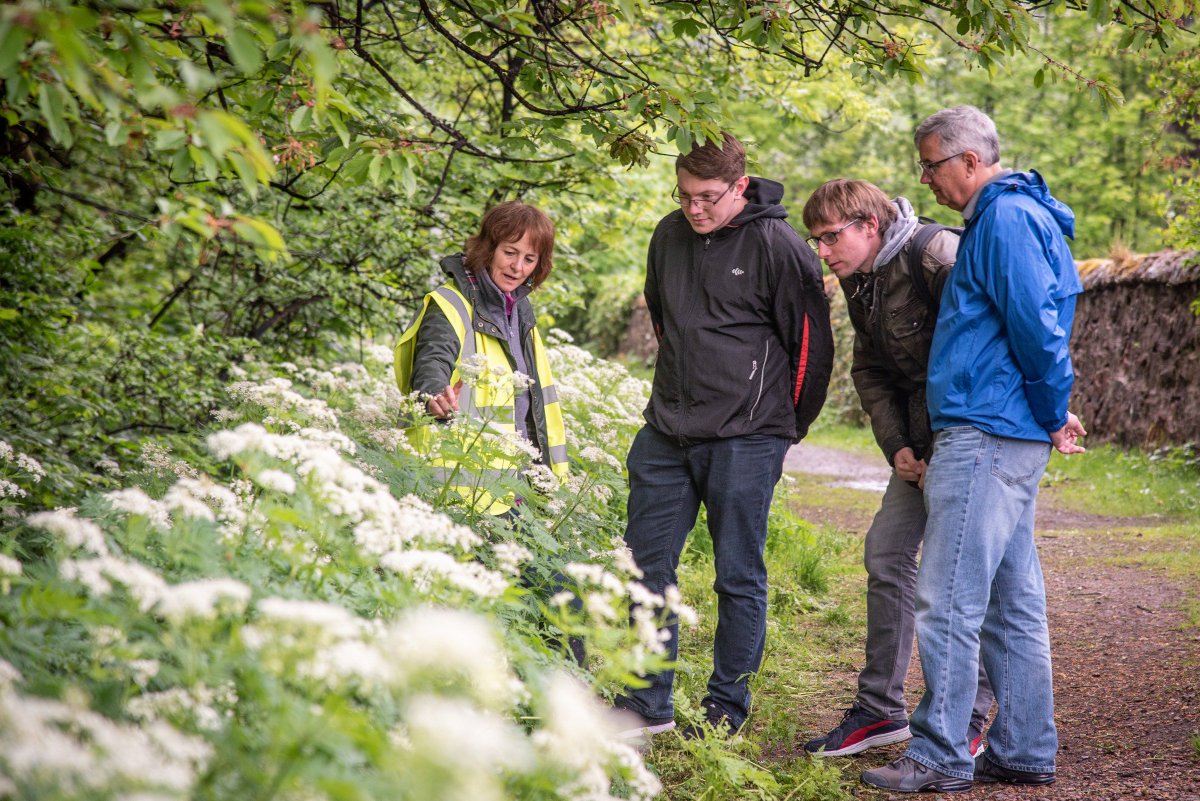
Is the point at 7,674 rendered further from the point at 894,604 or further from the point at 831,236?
the point at 894,604

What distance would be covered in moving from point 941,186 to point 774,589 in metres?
3.04

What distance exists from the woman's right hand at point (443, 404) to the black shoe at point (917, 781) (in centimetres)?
204

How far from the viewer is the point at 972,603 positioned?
3.39 m

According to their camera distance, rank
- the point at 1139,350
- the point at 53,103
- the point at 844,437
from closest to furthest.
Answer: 1. the point at 53,103
2. the point at 1139,350
3. the point at 844,437

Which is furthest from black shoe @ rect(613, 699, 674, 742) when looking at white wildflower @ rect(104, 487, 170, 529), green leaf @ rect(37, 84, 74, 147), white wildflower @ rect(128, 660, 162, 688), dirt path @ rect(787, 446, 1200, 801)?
green leaf @ rect(37, 84, 74, 147)

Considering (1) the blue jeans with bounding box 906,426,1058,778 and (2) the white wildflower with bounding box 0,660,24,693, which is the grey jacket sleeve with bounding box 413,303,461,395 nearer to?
(1) the blue jeans with bounding box 906,426,1058,778

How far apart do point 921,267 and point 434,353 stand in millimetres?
1917

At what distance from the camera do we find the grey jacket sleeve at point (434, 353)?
3.90 meters

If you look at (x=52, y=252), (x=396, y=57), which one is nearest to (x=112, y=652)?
(x=52, y=252)

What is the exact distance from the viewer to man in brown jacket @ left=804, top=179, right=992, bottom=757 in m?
3.71

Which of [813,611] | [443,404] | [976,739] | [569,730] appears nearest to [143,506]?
[569,730]

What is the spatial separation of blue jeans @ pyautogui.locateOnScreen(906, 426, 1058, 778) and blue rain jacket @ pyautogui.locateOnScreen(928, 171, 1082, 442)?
0.10 metres

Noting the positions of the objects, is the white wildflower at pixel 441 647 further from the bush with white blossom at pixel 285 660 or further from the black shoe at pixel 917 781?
the black shoe at pixel 917 781

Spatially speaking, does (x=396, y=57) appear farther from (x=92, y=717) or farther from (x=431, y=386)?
(x=92, y=717)
